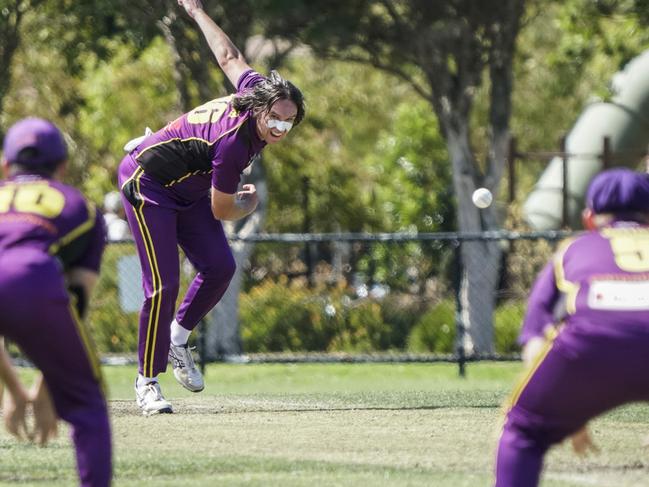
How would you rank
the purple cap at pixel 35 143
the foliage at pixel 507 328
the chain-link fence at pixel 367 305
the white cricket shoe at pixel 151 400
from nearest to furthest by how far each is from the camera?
the purple cap at pixel 35 143 → the white cricket shoe at pixel 151 400 → the chain-link fence at pixel 367 305 → the foliage at pixel 507 328

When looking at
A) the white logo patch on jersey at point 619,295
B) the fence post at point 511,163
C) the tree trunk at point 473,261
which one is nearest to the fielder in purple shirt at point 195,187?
the white logo patch on jersey at point 619,295

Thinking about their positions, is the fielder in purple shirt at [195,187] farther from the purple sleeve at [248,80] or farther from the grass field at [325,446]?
the grass field at [325,446]

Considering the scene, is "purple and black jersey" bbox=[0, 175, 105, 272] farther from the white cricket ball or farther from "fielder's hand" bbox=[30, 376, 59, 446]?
the white cricket ball

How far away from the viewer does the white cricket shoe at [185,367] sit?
375 inches

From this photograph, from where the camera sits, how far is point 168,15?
1827cm

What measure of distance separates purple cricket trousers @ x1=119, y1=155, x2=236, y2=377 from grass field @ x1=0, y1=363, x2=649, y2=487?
0.51 meters

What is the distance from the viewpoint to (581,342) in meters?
5.22

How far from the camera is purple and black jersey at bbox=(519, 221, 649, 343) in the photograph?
521cm

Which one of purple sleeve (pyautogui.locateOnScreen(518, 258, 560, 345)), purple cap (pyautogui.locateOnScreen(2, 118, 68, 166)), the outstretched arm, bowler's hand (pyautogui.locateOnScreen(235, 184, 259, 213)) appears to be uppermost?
the outstretched arm

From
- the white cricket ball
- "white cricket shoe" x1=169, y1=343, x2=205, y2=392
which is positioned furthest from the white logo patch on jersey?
the white cricket ball

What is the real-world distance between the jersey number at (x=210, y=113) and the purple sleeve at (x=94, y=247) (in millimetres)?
3024

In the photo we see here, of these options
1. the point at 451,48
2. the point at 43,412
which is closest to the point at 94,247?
the point at 43,412

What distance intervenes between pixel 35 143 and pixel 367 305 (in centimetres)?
1431

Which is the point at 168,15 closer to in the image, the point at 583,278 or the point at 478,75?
the point at 478,75
